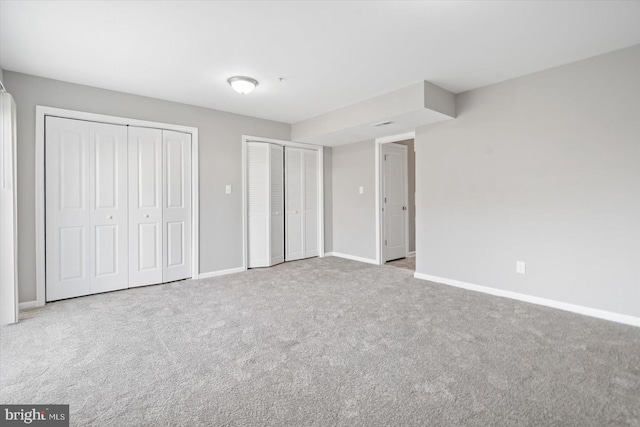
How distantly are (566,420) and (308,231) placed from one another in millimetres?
4690

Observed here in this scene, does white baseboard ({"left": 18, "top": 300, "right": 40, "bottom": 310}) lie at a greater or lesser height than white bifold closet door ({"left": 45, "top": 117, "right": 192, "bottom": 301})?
lesser

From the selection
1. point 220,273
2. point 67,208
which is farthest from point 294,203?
point 67,208

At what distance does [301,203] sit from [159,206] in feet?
8.01

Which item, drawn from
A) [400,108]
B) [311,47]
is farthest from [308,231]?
[311,47]

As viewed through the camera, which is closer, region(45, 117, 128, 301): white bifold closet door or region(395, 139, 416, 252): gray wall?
region(45, 117, 128, 301): white bifold closet door

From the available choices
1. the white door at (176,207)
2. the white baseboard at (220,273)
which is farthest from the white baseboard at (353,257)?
the white door at (176,207)

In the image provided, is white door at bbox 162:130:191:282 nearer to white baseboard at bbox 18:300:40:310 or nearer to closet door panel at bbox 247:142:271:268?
closet door panel at bbox 247:142:271:268

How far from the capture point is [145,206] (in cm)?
411

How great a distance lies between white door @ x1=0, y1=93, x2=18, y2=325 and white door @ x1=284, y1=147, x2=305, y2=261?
3.51 m

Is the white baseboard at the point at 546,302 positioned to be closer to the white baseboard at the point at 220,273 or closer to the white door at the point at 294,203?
the white door at the point at 294,203

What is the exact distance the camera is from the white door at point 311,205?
5.93 metres

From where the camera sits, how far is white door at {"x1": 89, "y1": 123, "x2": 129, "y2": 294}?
12.3ft

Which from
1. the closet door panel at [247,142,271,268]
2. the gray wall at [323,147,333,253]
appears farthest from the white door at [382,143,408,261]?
the closet door panel at [247,142,271,268]

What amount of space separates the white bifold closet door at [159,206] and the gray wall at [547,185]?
3.44 metres
